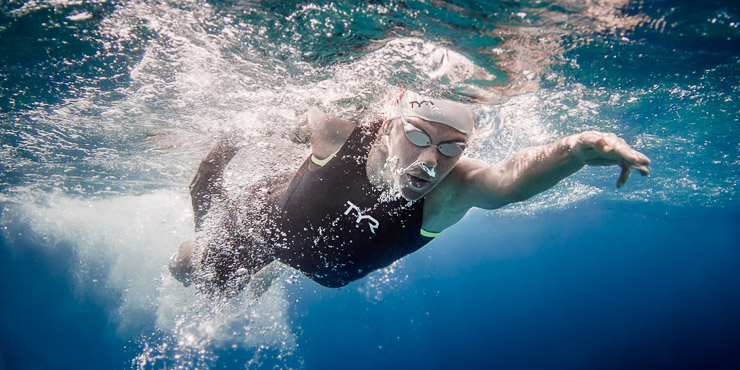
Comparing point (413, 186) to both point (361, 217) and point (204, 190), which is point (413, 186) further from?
point (204, 190)

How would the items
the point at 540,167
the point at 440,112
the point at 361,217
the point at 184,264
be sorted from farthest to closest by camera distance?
the point at 184,264 < the point at 361,217 < the point at 440,112 < the point at 540,167

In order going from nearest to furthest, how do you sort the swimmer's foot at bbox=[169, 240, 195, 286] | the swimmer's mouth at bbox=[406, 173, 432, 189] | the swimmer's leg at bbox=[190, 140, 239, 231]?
1. the swimmer's mouth at bbox=[406, 173, 432, 189]
2. the swimmer's leg at bbox=[190, 140, 239, 231]
3. the swimmer's foot at bbox=[169, 240, 195, 286]

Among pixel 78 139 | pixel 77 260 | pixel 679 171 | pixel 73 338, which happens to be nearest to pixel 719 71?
pixel 679 171

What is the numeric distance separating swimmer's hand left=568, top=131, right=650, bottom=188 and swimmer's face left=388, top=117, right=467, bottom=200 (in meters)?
1.31

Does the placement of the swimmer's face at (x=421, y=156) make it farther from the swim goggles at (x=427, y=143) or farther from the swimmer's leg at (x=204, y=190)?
the swimmer's leg at (x=204, y=190)

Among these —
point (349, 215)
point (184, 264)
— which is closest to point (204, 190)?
point (184, 264)

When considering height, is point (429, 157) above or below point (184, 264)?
above

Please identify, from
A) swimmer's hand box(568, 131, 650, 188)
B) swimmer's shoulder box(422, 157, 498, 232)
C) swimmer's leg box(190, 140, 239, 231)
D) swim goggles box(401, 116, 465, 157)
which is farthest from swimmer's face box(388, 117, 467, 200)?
swimmer's leg box(190, 140, 239, 231)

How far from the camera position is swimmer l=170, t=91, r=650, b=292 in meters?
2.73

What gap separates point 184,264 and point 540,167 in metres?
5.94

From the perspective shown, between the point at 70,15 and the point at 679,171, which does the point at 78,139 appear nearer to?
the point at 70,15

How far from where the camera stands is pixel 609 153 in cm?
172

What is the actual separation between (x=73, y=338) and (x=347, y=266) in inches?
1700

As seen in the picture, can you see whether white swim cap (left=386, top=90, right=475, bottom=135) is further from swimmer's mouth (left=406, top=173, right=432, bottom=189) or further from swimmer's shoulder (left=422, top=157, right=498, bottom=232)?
swimmer's mouth (left=406, top=173, right=432, bottom=189)
